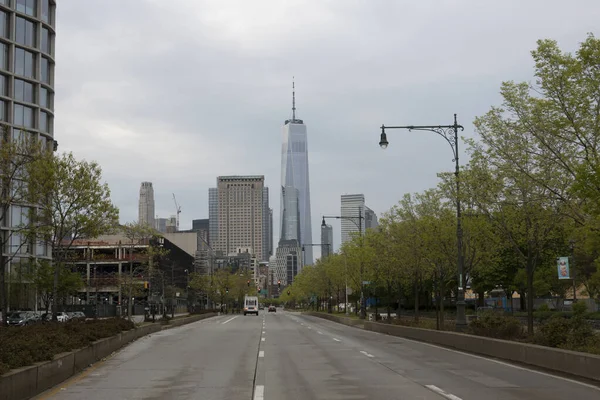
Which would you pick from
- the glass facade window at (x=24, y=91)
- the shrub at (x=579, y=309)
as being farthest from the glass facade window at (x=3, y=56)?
the shrub at (x=579, y=309)

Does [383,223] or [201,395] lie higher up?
[383,223]

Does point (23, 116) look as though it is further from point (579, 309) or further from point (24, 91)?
point (579, 309)

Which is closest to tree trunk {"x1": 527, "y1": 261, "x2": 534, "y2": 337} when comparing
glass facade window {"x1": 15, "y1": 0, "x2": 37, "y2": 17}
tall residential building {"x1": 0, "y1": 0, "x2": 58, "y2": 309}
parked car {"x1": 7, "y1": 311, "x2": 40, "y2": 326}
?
parked car {"x1": 7, "y1": 311, "x2": 40, "y2": 326}

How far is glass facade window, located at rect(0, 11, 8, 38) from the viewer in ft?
244

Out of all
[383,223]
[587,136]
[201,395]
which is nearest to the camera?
[201,395]

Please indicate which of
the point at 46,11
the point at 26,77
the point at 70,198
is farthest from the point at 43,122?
the point at 70,198

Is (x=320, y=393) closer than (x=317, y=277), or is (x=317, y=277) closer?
(x=320, y=393)

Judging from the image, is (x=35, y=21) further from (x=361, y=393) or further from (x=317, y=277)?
(x=361, y=393)

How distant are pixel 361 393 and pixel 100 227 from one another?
19933mm

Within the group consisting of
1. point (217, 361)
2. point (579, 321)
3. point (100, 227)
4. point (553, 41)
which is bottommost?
point (217, 361)

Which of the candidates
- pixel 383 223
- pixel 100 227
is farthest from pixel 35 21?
pixel 100 227

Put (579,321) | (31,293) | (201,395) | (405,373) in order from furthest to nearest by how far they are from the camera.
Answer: (31,293)
(579,321)
(405,373)
(201,395)

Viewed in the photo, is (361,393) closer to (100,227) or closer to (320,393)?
(320,393)

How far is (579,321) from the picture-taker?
18.2 m
